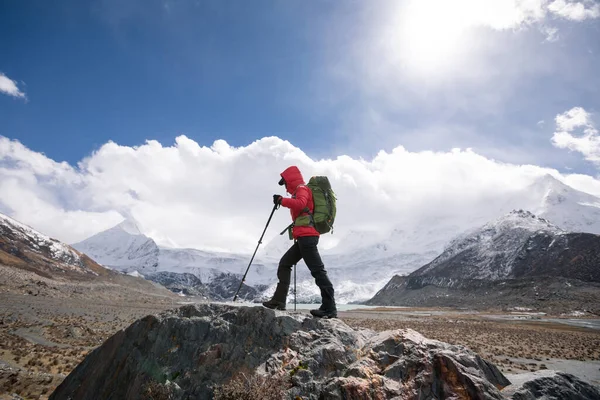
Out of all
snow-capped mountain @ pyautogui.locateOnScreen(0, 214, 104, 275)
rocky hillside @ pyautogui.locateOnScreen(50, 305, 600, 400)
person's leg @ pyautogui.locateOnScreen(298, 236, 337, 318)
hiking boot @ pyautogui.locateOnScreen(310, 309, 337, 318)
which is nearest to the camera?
rocky hillside @ pyautogui.locateOnScreen(50, 305, 600, 400)

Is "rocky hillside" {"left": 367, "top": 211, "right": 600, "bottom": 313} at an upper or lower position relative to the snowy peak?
lower

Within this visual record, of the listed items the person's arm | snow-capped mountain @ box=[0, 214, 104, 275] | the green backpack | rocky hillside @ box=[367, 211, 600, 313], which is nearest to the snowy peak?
rocky hillside @ box=[367, 211, 600, 313]

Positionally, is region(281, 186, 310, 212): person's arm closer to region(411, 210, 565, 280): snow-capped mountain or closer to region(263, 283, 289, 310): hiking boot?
region(263, 283, 289, 310): hiking boot

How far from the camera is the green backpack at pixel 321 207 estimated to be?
6613mm

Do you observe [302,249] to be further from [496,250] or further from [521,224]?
[521,224]

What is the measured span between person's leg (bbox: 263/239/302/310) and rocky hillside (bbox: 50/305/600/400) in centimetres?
68

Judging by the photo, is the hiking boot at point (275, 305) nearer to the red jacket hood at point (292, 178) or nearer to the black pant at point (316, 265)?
the black pant at point (316, 265)

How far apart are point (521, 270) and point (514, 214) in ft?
187

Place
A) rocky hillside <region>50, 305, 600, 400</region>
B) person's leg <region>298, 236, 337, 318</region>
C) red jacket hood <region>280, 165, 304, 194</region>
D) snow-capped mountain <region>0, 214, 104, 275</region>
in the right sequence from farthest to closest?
1. snow-capped mountain <region>0, 214, 104, 275</region>
2. red jacket hood <region>280, 165, 304, 194</region>
3. person's leg <region>298, 236, 337, 318</region>
4. rocky hillside <region>50, 305, 600, 400</region>

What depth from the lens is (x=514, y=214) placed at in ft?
637

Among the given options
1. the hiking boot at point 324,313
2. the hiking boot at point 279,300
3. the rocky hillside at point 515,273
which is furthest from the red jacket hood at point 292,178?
the rocky hillside at point 515,273

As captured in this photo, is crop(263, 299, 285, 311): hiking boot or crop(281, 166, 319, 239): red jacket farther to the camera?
crop(263, 299, 285, 311): hiking boot

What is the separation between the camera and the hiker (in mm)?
6391

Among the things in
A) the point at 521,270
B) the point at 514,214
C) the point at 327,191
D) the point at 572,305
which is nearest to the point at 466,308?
the point at 572,305
